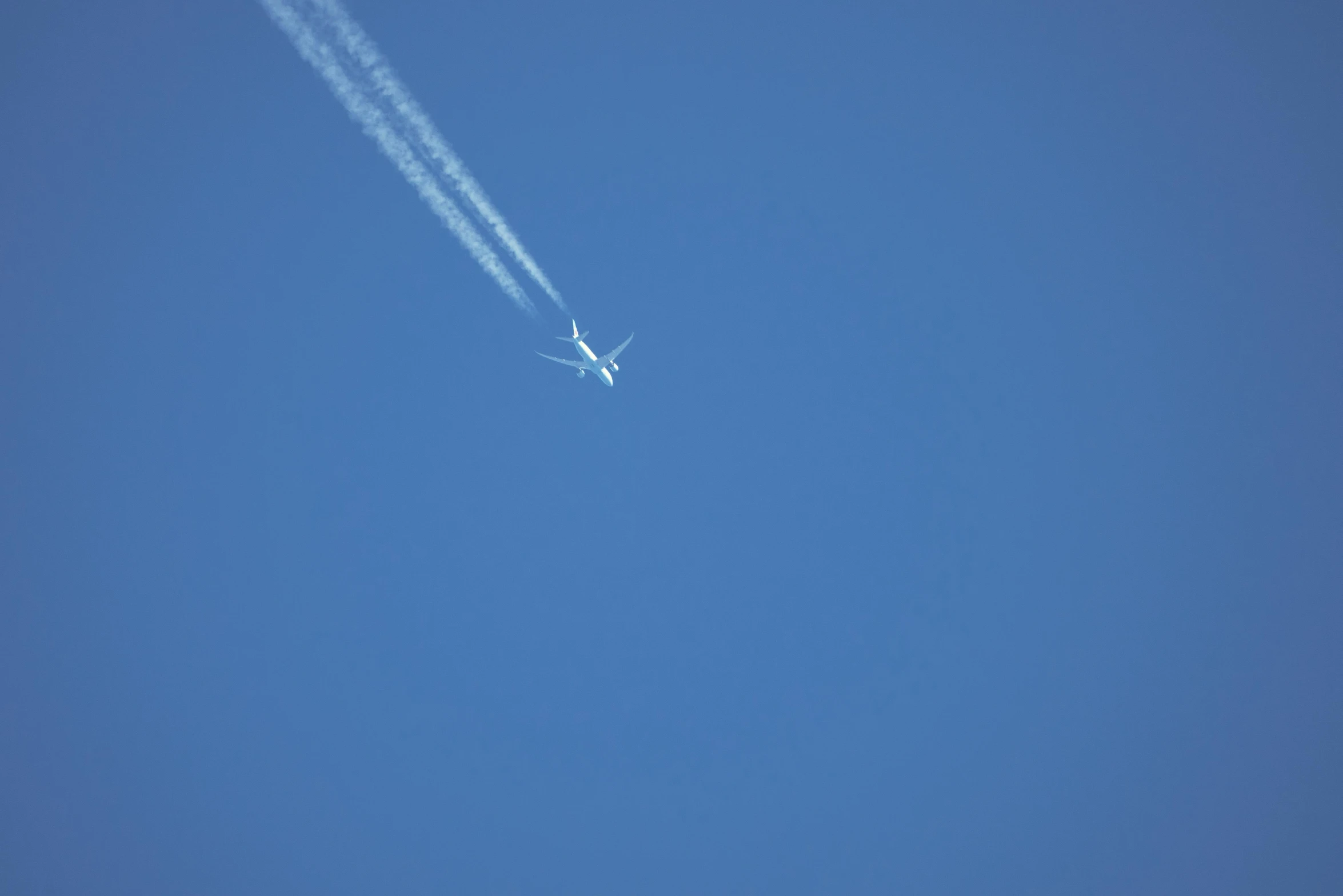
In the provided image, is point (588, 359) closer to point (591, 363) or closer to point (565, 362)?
point (591, 363)

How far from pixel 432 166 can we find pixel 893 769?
22.4m

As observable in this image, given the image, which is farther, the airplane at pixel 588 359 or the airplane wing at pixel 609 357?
the airplane wing at pixel 609 357

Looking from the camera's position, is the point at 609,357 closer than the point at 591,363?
No

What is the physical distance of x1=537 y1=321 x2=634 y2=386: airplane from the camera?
35.5 metres

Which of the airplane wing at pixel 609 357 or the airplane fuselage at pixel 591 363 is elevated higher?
the airplane wing at pixel 609 357

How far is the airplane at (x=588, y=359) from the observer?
3550cm

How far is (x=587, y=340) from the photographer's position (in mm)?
38625

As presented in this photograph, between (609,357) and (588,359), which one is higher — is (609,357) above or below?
above

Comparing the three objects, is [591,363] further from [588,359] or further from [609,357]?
[609,357]

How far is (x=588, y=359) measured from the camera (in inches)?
1420

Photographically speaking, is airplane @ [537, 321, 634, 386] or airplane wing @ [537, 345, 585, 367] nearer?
airplane @ [537, 321, 634, 386]

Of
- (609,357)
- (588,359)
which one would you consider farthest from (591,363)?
(609,357)

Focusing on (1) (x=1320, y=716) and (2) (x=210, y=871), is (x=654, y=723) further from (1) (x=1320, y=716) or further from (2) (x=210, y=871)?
(1) (x=1320, y=716)

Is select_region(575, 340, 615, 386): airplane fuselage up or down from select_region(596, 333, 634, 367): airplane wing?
down
